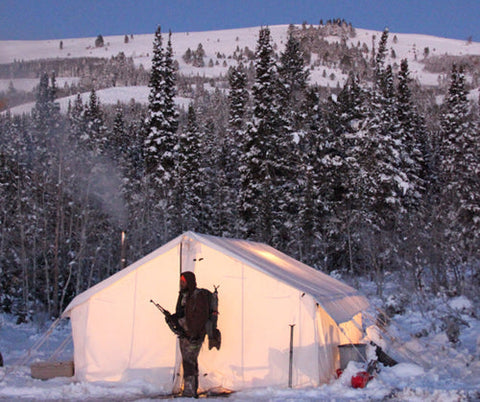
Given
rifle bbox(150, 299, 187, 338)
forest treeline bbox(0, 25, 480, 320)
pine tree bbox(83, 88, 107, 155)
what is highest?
pine tree bbox(83, 88, 107, 155)

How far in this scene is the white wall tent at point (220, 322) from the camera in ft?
30.1

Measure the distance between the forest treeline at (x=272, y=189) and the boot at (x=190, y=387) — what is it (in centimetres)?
1609

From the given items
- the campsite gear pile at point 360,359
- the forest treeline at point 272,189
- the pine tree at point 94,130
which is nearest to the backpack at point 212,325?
the campsite gear pile at point 360,359

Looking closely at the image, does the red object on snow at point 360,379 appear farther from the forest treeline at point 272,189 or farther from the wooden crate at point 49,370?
the forest treeline at point 272,189

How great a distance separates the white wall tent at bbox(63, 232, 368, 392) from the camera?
9180mm

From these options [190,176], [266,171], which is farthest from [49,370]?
[190,176]

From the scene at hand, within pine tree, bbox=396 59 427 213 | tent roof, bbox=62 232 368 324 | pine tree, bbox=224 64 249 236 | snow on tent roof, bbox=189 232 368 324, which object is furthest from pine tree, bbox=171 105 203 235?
tent roof, bbox=62 232 368 324

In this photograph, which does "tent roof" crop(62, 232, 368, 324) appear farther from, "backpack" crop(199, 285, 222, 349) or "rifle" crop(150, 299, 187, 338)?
"rifle" crop(150, 299, 187, 338)

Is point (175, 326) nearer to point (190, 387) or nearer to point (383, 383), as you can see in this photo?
point (190, 387)

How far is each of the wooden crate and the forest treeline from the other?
48.3 ft

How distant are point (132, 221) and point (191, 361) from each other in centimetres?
2448

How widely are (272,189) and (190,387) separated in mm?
21001

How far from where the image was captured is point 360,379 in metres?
8.52

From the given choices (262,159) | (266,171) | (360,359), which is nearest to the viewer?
(360,359)
